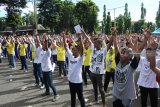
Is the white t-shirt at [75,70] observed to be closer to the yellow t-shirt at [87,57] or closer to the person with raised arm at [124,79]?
the person with raised arm at [124,79]

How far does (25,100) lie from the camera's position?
10.3 m

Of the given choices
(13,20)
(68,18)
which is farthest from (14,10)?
(68,18)

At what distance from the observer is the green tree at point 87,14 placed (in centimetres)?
7303

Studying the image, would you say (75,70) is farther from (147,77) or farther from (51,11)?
(51,11)

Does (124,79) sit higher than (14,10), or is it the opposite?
(14,10)

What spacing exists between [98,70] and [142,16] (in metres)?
117

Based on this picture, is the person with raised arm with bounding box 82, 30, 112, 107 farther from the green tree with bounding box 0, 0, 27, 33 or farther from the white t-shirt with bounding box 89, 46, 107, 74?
the green tree with bounding box 0, 0, 27, 33

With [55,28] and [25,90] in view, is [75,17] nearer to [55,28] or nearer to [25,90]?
[55,28]

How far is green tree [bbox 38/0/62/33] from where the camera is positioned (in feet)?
243

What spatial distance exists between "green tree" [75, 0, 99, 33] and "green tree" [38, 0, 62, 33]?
4.28 m

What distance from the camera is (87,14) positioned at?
74.9 meters

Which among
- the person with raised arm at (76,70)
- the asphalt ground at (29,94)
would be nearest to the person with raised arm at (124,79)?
the person with raised arm at (76,70)

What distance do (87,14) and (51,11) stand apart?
8.08m

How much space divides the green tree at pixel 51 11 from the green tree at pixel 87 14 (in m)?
4.28
